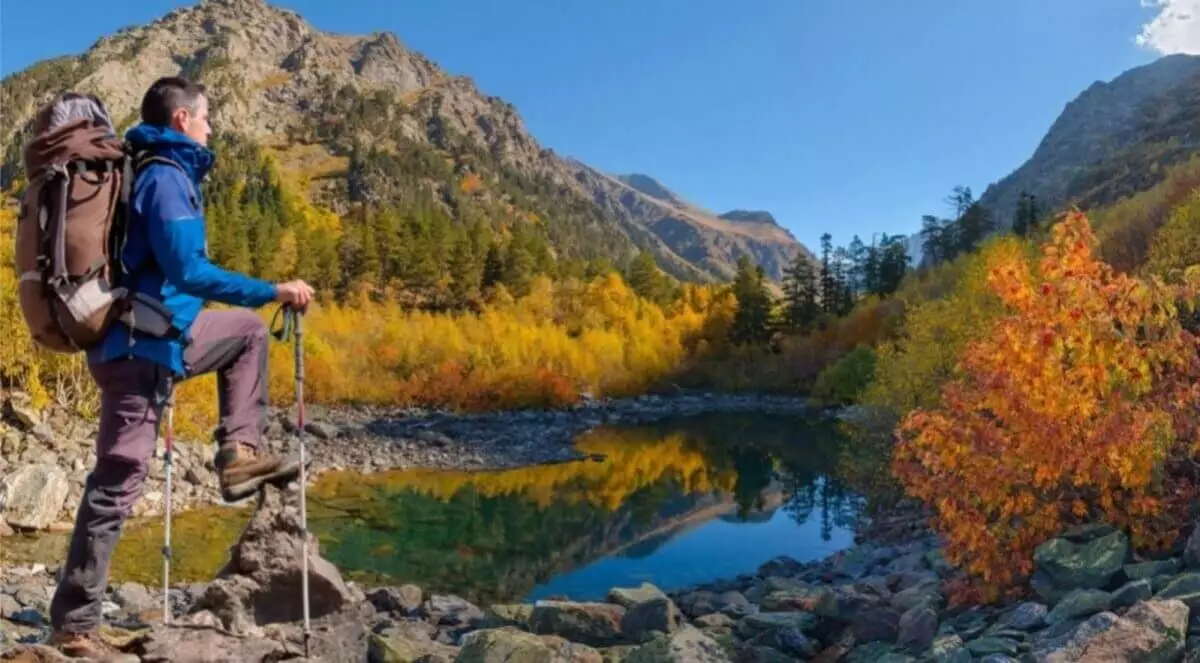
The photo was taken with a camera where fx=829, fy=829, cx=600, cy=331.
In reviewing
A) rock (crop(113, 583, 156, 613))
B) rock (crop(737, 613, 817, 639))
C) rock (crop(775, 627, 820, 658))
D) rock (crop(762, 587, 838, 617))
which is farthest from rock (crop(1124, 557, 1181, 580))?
rock (crop(113, 583, 156, 613))

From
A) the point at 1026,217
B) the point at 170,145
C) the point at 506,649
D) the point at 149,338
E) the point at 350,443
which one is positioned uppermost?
the point at 1026,217

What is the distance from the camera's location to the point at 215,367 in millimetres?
4367

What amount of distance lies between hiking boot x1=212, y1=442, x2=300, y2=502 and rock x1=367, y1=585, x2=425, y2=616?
783 cm

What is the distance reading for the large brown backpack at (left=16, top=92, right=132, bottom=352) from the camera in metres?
3.64

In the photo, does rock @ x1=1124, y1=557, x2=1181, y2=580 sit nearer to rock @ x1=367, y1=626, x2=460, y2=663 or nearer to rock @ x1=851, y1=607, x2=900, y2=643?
rock @ x1=851, y1=607, x2=900, y2=643

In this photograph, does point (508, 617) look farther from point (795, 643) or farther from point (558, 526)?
point (558, 526)

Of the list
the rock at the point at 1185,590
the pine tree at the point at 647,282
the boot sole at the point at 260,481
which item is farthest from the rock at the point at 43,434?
the pine tree at the point at 647,282

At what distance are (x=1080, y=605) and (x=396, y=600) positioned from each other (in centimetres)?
920

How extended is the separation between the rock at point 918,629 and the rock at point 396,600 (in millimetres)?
6939

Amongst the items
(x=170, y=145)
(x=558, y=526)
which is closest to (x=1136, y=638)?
(x=170, y=145)

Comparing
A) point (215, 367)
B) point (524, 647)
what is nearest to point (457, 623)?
point (524, 647)

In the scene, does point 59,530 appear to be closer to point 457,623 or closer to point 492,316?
point 457,623

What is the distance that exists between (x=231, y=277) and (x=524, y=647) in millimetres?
4440

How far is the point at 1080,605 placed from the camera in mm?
6359
